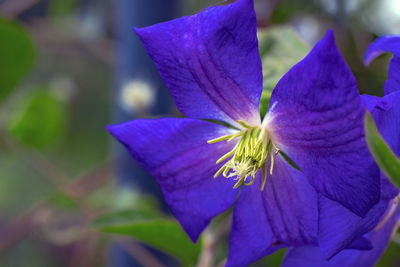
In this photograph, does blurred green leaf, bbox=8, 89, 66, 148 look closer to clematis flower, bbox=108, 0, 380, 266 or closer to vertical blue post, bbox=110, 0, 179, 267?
vertical blue post, bbox=110, 0, 179, 267

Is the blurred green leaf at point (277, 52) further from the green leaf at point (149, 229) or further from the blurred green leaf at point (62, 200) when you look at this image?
the blurred green leaf at point (62, 200)

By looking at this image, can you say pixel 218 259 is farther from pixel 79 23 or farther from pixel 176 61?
pixel 79 23

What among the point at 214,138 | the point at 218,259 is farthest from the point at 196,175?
the point at 218,259

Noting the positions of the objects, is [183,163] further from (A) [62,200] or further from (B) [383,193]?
(A) [62,200]

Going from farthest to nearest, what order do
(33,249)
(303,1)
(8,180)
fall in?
(8,180) < (33,249) < (303,1)

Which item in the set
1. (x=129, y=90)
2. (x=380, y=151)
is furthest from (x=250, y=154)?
(x=129, y=90)

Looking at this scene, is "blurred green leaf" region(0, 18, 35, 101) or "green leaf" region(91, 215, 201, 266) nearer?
"green leaf" region(91, 215, 201, 266)

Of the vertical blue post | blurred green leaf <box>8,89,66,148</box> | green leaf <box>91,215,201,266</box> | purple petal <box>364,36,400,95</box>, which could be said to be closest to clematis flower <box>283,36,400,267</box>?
purple petal <box>364,36,400,95</box>
